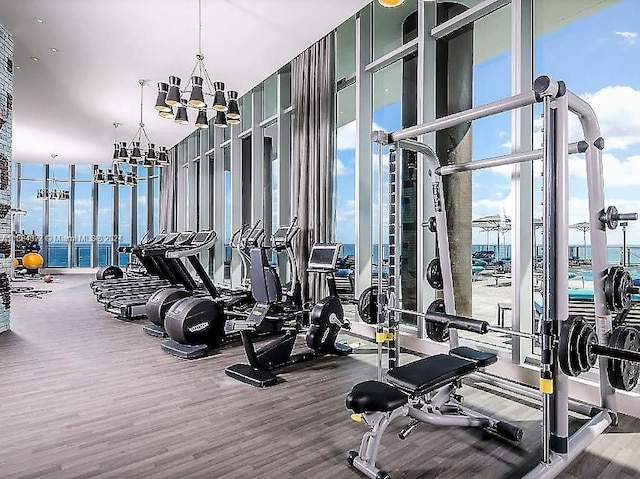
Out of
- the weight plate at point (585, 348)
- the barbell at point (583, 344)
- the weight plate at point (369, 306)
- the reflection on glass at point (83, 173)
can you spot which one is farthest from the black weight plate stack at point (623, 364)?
the reflection on glass at point (83, 173)

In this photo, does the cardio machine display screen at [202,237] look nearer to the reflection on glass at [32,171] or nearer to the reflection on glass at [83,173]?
the reflection on glass at [83,173]

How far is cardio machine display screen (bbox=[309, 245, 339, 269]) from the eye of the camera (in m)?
4.44

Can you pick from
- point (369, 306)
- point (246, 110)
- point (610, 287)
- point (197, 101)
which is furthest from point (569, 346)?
point (246, 110)

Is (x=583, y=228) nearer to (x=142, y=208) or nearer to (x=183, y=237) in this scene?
(x=183, y=237)

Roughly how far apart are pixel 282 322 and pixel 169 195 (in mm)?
9155

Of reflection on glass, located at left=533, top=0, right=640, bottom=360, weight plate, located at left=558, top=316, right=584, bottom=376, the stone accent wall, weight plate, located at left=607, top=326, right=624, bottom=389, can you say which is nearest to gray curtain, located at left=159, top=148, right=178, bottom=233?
the stone accent wall

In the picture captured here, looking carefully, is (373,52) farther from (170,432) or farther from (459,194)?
(170,432)

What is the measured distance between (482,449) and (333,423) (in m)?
0.89

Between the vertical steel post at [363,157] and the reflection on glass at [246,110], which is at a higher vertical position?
the reflection on glass at [246,110]

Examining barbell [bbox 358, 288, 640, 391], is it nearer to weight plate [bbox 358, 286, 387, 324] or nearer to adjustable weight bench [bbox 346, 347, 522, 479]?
adjustable weight bench [bbox 346, 347, 522, 479]

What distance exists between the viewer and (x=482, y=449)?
2.45 meters

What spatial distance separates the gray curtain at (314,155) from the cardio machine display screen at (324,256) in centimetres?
118

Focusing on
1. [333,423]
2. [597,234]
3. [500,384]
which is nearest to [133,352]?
[333,423]

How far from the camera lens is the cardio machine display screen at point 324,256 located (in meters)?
4.44
